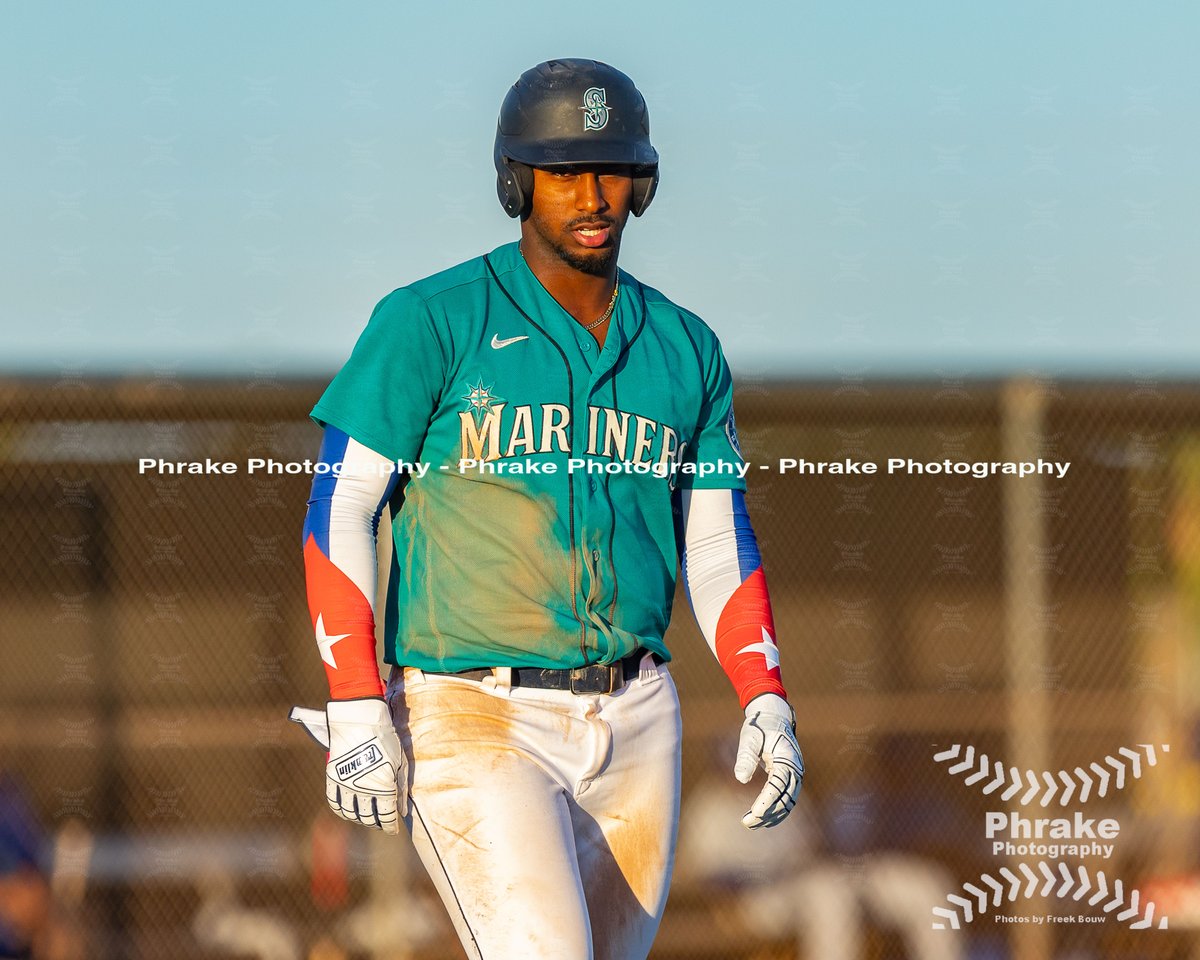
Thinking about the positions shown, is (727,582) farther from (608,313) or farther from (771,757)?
(608,313)

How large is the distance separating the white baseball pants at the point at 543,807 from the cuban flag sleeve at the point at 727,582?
0.18 m

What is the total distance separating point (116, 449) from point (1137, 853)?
13.1ft

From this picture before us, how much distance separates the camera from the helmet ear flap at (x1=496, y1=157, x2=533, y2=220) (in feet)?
9.19

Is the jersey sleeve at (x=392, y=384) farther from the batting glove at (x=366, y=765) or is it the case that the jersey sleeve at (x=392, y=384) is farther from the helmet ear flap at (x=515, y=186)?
the batting glove at (x=366, y=765)

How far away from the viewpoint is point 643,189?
9.44 ft

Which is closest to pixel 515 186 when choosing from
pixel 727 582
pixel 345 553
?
pixel 345 553

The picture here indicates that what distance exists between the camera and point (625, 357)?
113 inches

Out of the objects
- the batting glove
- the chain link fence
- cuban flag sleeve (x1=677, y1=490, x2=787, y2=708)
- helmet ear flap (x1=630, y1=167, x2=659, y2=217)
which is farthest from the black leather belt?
the chain link fence

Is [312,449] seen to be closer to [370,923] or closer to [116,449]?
[116,449]

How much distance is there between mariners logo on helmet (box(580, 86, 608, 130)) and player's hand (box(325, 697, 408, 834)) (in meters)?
1.06

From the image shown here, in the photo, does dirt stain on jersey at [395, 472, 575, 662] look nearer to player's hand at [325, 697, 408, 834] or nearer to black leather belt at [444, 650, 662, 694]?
black leather belt at [444, 650, 662, 694]

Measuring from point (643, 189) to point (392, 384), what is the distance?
62cm

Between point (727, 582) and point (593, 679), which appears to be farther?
point (727, 582)

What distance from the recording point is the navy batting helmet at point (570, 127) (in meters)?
2.74
